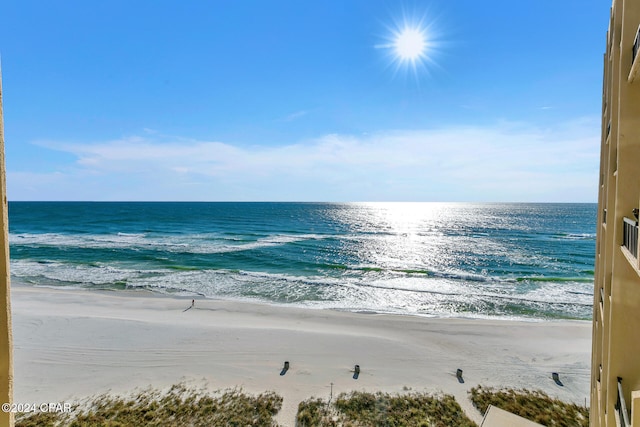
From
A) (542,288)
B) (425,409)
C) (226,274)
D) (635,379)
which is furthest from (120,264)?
(542,288)

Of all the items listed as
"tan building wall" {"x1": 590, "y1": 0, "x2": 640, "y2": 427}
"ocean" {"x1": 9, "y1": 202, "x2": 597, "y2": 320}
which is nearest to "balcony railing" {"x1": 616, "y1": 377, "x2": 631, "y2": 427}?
"tan building wall" {"x1": 590, "y1": 0, "x2": 640, "y2": 427}

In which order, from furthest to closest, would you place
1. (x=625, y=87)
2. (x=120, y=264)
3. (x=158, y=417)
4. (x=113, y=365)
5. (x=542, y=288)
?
(x=120, y=264), (x=542, y=288), (x=113, y=365), (x=158, y=417), (x=625, y=87)

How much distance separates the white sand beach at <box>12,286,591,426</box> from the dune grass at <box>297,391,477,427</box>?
459 millimetres

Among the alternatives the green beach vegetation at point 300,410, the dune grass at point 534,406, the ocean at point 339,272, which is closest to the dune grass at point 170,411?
the green beach vegetation at point 300,410

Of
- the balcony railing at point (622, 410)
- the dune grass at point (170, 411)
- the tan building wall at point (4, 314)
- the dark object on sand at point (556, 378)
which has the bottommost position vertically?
the dark object on sand at point (556, 378)

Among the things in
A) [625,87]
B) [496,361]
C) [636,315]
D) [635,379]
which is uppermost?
[625,87]

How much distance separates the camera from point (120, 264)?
3269cm

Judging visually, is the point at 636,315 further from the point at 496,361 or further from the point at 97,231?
the point at 97,231

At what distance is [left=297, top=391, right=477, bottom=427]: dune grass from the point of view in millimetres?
9602

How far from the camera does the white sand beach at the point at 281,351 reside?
38.1 feet

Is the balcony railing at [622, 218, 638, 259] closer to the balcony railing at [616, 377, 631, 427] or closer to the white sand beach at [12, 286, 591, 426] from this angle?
the balcony railing at [616, 377, 631, 427]

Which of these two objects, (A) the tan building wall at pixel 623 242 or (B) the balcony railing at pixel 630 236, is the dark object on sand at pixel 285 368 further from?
(B) the balcony railing at pixel 630 236

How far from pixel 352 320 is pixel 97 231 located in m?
61.2

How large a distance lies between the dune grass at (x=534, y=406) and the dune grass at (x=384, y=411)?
1.22 metres
